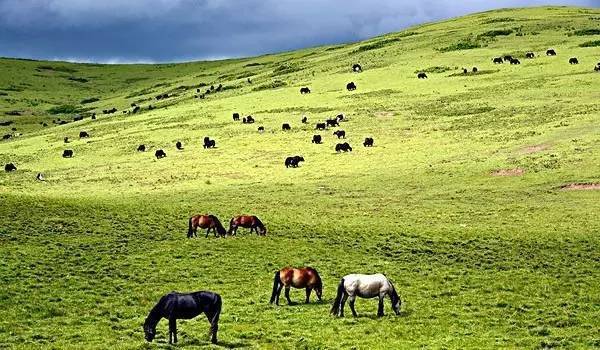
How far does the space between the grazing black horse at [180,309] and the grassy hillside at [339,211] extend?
716mm

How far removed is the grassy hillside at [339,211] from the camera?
71.7 ft

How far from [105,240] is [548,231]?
848 inches

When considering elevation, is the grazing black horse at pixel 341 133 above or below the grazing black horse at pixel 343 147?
above

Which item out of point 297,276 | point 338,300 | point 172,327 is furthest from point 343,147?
point 172,327

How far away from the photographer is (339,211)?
43.5 m

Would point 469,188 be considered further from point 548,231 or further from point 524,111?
point 524,111

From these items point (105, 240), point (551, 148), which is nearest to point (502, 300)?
point (105, 240)

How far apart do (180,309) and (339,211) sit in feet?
84.2

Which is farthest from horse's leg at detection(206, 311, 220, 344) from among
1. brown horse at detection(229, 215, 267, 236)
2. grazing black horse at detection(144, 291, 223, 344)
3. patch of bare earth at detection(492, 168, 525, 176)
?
patch of bare earth at detection(492, 168, 525, 176)

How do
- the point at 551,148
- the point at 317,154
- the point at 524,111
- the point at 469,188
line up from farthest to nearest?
the point at 524,111 < the point at 317,154 < the point at 551,148 < the point at 469,188

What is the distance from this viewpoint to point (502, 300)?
80.5ft

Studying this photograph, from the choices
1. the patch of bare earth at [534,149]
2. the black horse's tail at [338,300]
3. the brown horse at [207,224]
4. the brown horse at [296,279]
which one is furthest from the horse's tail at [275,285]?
the patch of bare earth at [534,149]

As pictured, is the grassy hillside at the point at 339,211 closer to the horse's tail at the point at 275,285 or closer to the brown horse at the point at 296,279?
the horse's tail at the point at 275,285

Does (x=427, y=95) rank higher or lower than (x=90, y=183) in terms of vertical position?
higher
